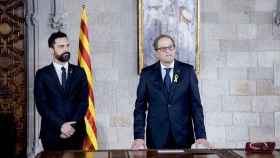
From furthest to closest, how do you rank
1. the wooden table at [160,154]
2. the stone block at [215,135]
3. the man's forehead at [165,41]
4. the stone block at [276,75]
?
the stone block at [276,75], the stone block at [215,135], the man's forehead at [165,41], the wooden table at [160,154]

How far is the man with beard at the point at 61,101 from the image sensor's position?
5387 mm

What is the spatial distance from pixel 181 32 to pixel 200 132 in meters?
2.29

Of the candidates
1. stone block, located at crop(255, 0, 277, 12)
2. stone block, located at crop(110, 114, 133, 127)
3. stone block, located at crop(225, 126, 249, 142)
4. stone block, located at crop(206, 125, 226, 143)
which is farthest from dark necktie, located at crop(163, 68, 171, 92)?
stone block, located at crop(255, 0, 277, 12)

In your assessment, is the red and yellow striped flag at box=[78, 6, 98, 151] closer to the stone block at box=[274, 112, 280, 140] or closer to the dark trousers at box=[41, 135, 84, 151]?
the dark trousers at box=[41, 135, 84, 151]

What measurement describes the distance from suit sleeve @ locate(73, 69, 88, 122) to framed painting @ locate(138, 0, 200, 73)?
1.50 meters

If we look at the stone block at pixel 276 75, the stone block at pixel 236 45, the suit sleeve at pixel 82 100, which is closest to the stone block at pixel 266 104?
the stone block at pixel 276 75

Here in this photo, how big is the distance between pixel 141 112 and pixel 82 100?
0.73 metres

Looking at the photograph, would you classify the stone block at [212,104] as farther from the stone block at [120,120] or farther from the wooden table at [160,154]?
the wooden table at [160,154]

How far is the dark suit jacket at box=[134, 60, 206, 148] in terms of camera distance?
5180mm

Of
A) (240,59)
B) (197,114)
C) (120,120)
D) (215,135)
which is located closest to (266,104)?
(240,59)

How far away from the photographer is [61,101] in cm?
546

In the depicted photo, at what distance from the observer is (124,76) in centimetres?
710

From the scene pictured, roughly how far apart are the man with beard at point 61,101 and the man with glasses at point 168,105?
27.1 inches

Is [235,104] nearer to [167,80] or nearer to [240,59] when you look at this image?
[240,59]
